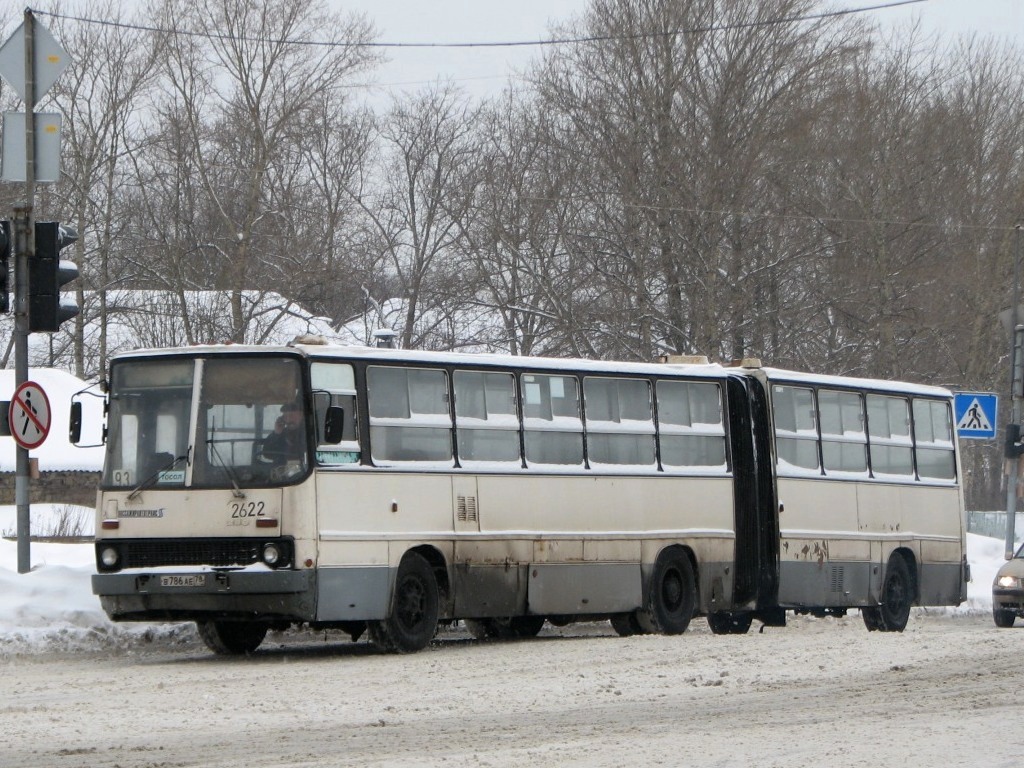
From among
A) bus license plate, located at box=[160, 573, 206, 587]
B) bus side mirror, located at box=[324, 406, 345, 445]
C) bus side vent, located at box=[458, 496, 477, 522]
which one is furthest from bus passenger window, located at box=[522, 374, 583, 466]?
bus license plate, located at box=[160, 573, 206, 587]

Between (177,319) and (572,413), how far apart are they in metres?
33.1

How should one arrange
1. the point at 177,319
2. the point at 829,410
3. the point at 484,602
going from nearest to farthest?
1. the point at 484,602
2. the point at 829,410
3. the point at 177,319

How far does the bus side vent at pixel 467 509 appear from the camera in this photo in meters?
17.0

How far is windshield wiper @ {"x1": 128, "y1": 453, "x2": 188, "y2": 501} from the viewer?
15.8 metres

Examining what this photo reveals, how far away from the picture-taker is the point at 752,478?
2073 centimetres

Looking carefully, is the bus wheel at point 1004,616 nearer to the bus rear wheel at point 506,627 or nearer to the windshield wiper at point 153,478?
the bus rear wheel at point 506,627

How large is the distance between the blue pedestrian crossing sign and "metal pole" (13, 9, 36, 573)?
1552 centimetres

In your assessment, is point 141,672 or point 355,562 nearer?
point 141,672

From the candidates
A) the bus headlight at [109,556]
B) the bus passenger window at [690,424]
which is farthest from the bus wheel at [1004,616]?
the bus headlight at [109,556]

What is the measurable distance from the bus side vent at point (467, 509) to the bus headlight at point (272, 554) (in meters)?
2.25

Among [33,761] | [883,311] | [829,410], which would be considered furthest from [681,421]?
[883,311]

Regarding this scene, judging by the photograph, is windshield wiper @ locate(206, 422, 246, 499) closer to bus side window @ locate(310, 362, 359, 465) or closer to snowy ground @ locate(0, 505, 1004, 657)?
bus side window @ locate(310, 362, 359, 465)

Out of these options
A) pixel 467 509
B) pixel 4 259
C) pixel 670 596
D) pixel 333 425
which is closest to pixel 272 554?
pixel 333 425

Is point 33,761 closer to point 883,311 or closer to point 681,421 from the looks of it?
point 681,421
